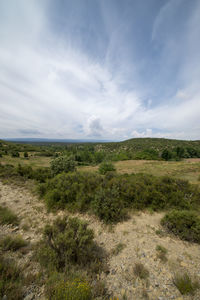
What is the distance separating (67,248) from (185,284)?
290 cm

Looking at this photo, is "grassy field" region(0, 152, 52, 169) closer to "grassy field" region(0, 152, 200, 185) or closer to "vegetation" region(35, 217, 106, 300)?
"grassy field" region(0, 152, 200, 185)

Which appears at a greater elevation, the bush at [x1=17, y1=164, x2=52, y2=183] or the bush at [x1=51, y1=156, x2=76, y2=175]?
the bush at [x1=51, y1=156, x2=76, y2=175]

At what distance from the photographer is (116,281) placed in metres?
2.44

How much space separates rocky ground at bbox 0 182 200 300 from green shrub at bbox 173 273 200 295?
0.23ft

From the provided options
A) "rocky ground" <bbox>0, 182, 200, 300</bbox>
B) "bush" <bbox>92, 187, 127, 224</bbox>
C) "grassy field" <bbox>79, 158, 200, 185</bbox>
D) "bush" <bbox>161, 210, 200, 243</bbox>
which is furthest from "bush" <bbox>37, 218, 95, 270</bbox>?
"grassy field" <bbox>79, 158, 200, 185</bbox>

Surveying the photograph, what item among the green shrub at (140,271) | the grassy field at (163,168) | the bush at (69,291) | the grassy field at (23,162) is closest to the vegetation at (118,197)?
the green shrub at (140,271)

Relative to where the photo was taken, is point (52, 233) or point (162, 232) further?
point (162, 232)

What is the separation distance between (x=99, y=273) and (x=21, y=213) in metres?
4.97

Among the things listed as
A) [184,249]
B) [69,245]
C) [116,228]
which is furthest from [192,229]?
[69,245]

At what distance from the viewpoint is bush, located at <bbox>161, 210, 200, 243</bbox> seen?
3.53 meters

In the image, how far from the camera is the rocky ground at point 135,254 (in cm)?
225

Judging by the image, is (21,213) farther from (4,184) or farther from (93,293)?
(4,184)

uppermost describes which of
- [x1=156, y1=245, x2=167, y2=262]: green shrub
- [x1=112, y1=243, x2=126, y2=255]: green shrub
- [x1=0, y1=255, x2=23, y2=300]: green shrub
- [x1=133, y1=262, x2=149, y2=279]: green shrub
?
[x1=0, y1=255, x2=23, y2=300]: green shrub

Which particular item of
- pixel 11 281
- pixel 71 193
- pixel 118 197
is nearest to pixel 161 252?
pixel 118 197
